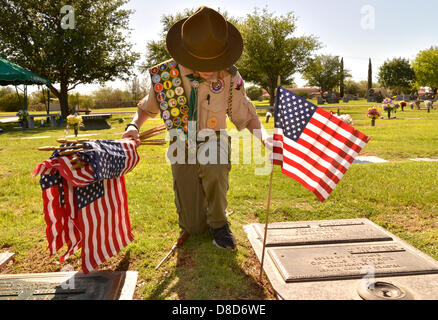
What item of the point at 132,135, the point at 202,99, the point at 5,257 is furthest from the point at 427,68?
the point at 5,257

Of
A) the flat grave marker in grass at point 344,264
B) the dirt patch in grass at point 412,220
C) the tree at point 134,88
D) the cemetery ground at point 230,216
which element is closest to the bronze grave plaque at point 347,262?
the flat grave marker in grass at point 344,264

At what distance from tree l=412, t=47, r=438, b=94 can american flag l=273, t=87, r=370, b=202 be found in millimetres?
61640

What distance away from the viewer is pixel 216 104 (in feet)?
9.70

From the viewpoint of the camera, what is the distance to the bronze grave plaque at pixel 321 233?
307 cm

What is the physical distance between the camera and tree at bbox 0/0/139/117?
23891 millimetres

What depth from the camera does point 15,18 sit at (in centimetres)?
2373

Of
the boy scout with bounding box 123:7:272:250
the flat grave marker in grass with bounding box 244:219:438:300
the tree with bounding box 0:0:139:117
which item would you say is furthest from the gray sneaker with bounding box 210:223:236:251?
the tree with bounding box 0:0:139:117

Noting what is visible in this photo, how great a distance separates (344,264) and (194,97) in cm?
189

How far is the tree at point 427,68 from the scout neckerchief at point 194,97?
Answer: 62.0 metres

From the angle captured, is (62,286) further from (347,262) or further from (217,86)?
(347,262)

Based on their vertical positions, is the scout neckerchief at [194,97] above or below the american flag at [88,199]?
above

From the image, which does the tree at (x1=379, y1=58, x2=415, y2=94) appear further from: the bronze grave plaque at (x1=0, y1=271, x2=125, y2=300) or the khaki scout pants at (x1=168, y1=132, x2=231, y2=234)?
the bronze grave plaque at (x1=0, y1=271, x2=125, y2=300)

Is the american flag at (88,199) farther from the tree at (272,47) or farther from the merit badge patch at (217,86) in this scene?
the tree at (272,47)
